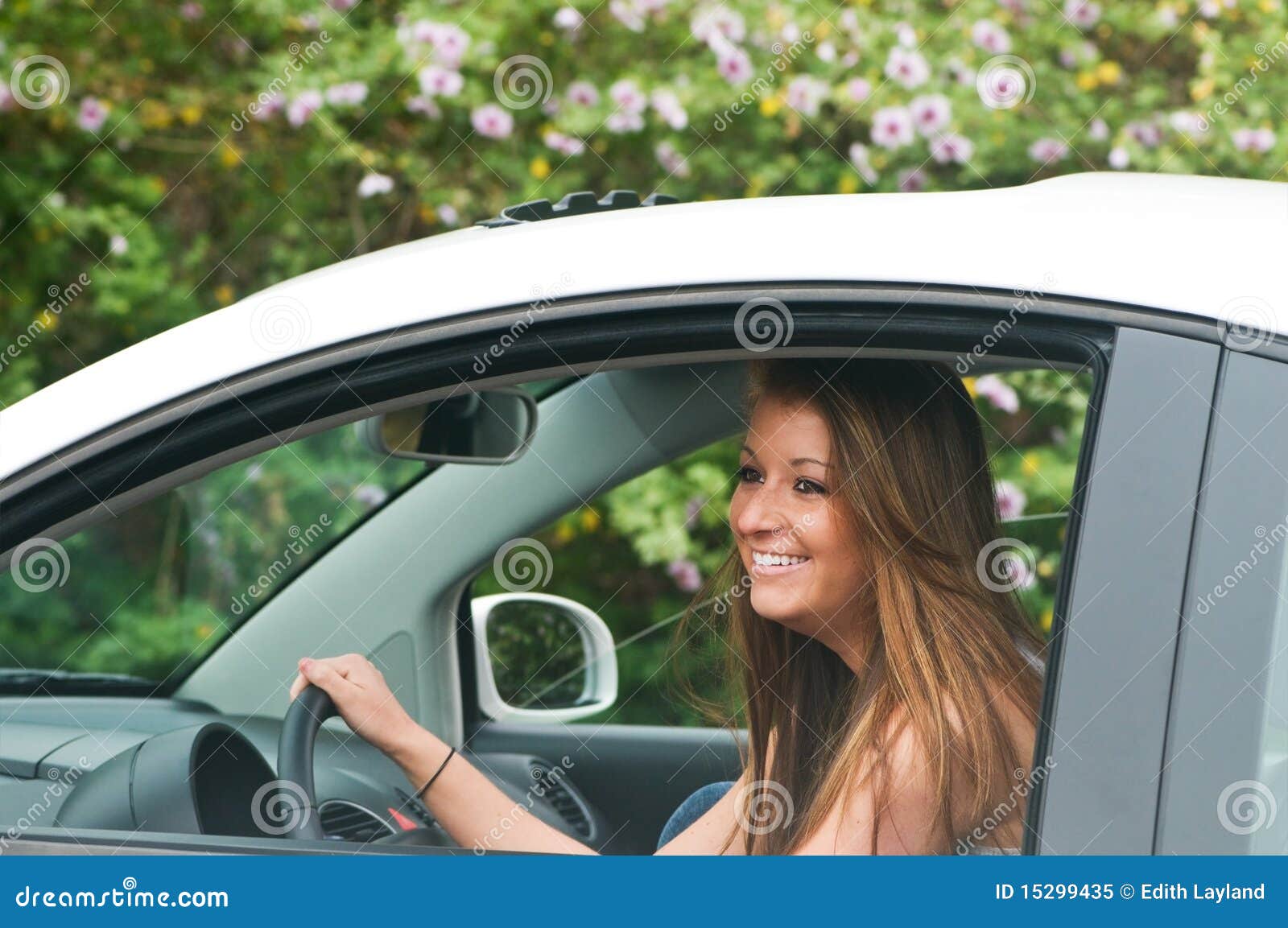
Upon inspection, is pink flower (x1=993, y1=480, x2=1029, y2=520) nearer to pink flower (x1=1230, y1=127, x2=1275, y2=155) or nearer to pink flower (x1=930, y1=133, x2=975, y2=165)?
pink flower (x1=930, y1=133, x2=975, y2=165)

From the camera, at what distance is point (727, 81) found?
176 inches

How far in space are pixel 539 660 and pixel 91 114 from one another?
2994 mm

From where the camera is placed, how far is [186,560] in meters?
5.13

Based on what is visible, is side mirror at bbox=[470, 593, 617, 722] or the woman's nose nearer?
the woman's nose

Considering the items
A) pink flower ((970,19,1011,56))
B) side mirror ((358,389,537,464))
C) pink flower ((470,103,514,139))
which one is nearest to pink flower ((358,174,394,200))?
pink flower ((470,103,514,139))

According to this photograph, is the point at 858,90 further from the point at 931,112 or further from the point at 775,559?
the point at 775,559

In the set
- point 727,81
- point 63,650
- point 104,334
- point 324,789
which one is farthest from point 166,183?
point 324,789

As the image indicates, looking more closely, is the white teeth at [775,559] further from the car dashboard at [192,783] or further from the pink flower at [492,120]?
the pink flower at [492,120]

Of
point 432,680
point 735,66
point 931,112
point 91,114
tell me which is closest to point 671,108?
point 735,66

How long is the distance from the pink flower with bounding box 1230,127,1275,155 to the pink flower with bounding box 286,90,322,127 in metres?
2.98

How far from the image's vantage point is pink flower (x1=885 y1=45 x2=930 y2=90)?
426cm

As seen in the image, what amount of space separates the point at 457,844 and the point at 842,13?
341 cm

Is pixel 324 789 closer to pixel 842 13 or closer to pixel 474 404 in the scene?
pixel 474 404

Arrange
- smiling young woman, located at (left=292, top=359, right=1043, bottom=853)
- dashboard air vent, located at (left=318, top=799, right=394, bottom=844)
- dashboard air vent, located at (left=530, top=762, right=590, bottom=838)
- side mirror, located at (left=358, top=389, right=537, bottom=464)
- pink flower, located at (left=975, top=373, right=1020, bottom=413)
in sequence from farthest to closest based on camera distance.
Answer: pink flower, located at (left=975, top=373, right=1020, bottom=413), dashboard air vent, located at (left=530, top=762, right=590, bottom=838), side mirror, located at (left=358, top=389, right=537, bottom=464), dashboard air vent, located at (left=318, top=799, right=394, bottom=844), smiling young woman, located at (left=292, top=359, right=1043, bottom=853)
